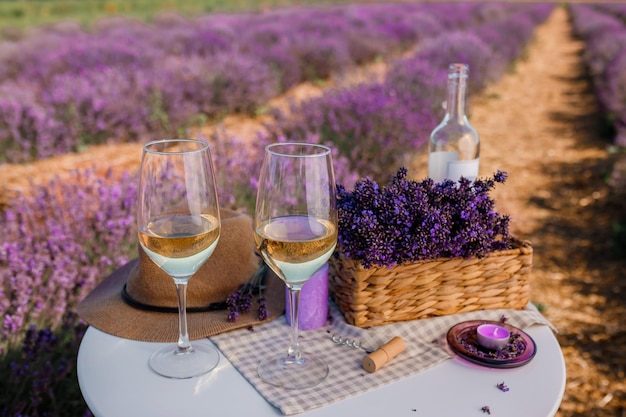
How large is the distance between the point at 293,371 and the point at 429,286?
0.42 m

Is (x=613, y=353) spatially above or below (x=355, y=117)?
below

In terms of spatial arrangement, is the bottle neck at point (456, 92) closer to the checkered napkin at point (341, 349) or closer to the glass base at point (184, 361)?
the checkered napkin at point (341, 349)

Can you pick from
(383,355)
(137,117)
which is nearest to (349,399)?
(383,355)

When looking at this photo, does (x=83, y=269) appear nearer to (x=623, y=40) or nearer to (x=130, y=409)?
(x=130, y=409)

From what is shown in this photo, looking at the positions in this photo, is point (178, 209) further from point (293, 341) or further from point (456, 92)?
point (456, 92)

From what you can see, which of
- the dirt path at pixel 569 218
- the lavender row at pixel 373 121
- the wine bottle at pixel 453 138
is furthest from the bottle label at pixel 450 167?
the lavender row at pixel 373 121

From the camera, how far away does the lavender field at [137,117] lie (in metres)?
2.36

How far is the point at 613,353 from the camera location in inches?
138

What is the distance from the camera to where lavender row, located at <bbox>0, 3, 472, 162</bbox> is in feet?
20.6

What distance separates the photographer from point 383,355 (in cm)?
130

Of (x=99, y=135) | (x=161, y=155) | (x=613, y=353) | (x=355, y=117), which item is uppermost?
(x=161, y=155)

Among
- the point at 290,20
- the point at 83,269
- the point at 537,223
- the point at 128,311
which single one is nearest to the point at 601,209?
the point at 537,223

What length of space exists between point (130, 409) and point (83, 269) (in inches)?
64.7

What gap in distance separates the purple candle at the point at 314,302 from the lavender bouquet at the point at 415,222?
91mm
